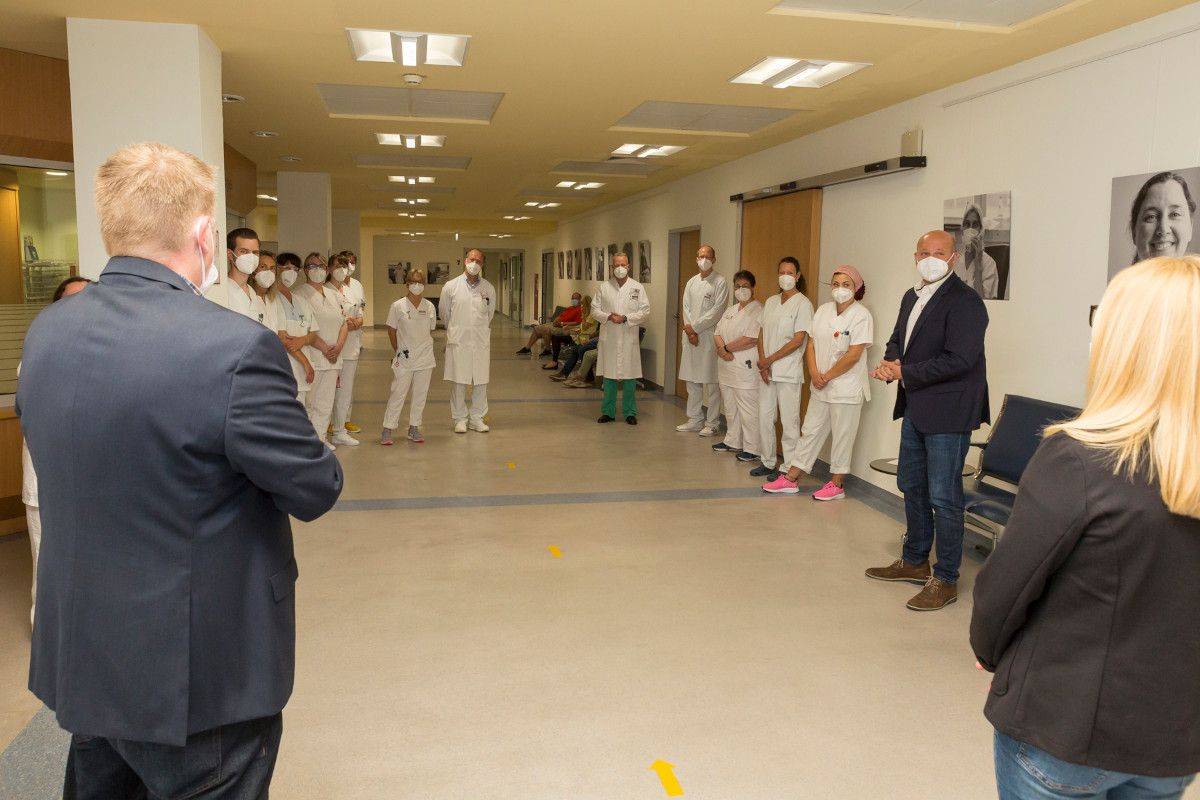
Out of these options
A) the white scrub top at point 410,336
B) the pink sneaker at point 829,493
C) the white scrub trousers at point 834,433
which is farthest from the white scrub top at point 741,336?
the white scrub top at point 410,336

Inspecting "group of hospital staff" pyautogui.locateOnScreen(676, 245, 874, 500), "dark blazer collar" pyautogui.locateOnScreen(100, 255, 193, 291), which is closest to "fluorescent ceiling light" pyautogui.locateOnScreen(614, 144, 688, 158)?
"group of hospital staff" pyautogui.locateOnScreen(676, 245, 874, 500)

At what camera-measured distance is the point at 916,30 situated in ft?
13.2

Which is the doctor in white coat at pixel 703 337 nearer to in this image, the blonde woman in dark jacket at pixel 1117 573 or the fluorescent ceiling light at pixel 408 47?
the fluorescent ceiling light at pixel 408 47

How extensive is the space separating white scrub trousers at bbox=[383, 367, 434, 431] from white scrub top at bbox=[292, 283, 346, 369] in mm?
628

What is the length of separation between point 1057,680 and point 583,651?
2276 millimetres

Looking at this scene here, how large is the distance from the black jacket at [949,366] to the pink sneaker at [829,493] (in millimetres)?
2098

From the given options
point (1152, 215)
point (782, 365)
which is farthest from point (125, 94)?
point (1152, 215)

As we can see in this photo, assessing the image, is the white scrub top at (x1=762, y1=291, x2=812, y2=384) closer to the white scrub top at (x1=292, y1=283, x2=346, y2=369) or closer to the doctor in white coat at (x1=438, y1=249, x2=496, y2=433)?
the doctor in white coat at (x1=438, y1=249, x2=496, y2=433)

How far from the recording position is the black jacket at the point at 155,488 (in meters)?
1.21

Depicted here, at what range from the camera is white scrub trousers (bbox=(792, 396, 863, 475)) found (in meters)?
5.77

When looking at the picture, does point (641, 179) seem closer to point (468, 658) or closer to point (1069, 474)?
point (468, 658)

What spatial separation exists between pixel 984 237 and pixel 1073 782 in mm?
4185

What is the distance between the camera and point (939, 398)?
368 centimetres

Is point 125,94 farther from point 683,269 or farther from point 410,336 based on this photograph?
point 683,269
